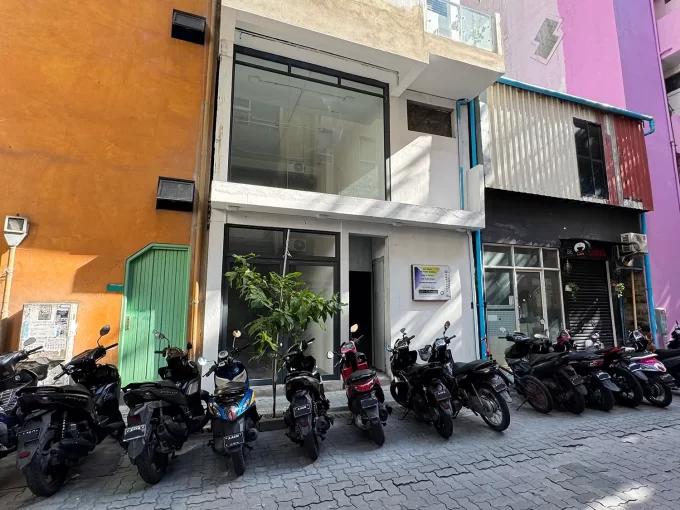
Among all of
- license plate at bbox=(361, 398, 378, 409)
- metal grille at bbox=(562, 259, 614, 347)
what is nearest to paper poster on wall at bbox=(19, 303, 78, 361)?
license plate at bbox=(361, 398, 378, 409)

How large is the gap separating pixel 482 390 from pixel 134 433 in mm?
3980

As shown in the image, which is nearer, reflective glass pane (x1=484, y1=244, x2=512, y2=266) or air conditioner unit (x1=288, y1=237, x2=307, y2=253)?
air conditioner unit (x1=288, y1=237, x2=307, y2=253)

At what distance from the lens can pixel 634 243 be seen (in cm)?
1027

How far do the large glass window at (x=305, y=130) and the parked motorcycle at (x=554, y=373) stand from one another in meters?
4.34

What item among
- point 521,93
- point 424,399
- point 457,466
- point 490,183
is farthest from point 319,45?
point 457,466

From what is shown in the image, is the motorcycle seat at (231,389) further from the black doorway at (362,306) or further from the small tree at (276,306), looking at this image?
the black doorway at (362,306)

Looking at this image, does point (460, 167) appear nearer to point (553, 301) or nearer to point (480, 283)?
point (480, 283)

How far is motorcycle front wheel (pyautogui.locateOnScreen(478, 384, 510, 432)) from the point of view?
180 inches

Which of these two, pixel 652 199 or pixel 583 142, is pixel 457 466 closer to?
pixel 583 142

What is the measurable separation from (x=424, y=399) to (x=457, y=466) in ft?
3.52

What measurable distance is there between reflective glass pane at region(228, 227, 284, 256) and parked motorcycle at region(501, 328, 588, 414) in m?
4.79

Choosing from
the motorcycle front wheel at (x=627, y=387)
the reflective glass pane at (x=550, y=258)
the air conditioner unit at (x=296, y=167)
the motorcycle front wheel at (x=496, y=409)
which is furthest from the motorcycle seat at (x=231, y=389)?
the reflective glass pane at (x=550, y=258)

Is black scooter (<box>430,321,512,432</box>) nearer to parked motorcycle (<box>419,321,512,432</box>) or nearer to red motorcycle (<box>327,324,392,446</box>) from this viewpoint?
parked motorcycle (<box>419,321,512,432</box>)

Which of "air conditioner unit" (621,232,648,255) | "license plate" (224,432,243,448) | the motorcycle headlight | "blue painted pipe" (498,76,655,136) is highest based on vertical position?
"blue painted pipe" (498,76,655,136)
